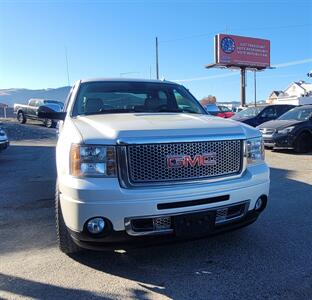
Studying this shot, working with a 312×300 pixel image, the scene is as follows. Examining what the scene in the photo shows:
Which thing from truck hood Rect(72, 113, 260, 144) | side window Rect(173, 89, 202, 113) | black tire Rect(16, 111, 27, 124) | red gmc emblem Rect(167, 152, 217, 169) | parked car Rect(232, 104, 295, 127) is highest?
side window Rect(173, 89, 202, 113)

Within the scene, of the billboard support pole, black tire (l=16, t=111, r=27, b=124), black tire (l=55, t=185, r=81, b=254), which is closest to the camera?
black tire (l=55, t=185, r=81, b=254)

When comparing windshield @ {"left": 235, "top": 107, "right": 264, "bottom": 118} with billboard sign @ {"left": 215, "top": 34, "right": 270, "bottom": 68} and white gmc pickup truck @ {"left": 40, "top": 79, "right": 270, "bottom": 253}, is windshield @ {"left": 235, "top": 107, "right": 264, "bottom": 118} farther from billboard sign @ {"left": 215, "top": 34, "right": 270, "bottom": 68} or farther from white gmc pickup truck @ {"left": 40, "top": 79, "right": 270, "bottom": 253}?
billboard sign @ {"left": 215, "top": 34, "right": 270, "bottom": 68}

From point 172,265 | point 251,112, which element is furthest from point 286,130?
point 172,265

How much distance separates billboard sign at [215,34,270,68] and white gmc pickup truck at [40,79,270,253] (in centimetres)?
4392

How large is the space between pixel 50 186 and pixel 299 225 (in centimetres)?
461

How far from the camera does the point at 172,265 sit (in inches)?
161

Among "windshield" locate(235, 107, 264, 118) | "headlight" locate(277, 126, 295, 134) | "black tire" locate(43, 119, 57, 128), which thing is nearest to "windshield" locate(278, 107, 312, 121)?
"headlight" locate(277, 126, 295, 134)

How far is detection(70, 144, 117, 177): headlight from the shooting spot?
364 cm

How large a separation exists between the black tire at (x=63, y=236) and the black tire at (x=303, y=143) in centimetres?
974

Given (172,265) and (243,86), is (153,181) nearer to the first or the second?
(172,265)

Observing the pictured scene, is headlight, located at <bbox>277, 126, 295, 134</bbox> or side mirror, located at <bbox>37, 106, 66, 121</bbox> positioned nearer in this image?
side mirror, located at <bbox>37, 106, 66, 121</bbox>

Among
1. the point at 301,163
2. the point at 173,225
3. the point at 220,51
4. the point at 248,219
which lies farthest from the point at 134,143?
the point at 220,51

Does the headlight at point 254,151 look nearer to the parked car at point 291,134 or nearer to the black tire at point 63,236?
the black tire at point 63,236

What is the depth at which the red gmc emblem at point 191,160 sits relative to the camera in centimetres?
375
